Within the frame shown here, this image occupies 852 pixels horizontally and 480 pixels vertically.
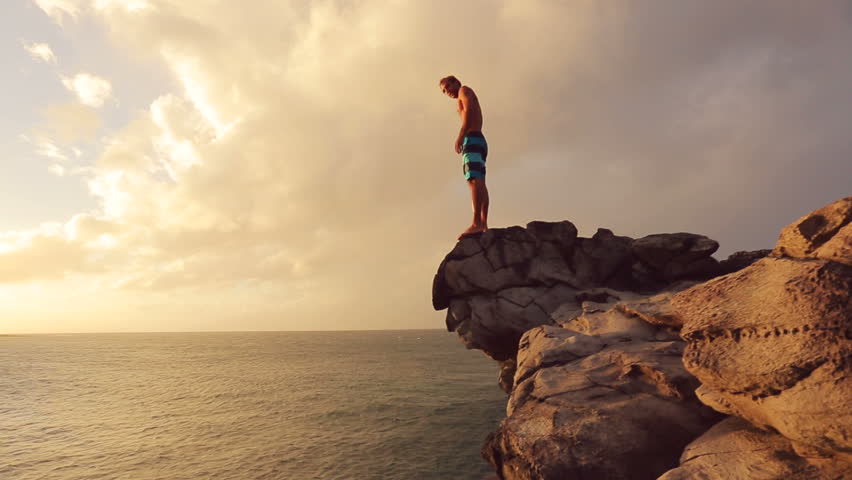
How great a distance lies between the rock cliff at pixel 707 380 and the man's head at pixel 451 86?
8150 mm

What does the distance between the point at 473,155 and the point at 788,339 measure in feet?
30.3

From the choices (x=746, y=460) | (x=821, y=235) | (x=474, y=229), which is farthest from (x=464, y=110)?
(x=746, y=460)

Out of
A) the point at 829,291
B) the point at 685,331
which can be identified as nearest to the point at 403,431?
the point at 685,331

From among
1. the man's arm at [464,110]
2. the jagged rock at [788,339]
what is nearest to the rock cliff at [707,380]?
the jagged rock at [788,339]

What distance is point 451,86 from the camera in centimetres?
1239

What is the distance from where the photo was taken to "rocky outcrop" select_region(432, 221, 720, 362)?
38.3 ft

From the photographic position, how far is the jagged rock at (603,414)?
17.2 ft

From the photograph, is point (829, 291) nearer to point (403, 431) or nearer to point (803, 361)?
point (803, 361)

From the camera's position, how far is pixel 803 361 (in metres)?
3.59

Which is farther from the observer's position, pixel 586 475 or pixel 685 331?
pixel 586 475

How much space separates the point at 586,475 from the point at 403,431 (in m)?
20.0

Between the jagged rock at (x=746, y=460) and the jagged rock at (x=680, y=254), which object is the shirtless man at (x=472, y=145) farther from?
the jagged rock at (x=746, y=460)

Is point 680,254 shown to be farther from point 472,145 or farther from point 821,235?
point 821,235

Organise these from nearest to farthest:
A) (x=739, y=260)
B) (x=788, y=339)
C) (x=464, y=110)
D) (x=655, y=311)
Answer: (x=788, y=339)
(x=655, y=311)
(x=739, y=260)
(x=464, y=110)
